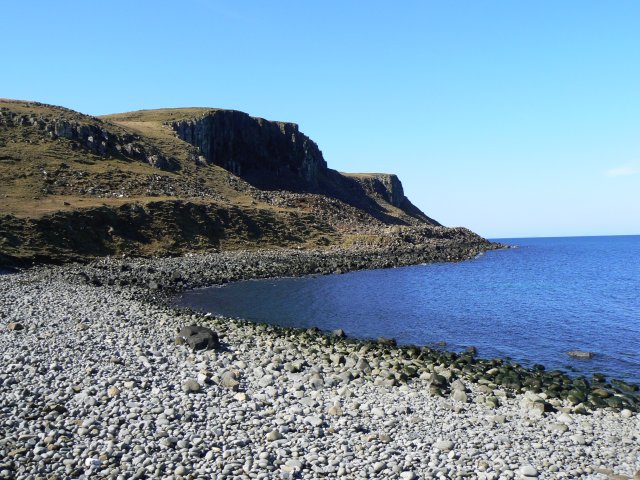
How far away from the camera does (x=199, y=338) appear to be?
21344mm

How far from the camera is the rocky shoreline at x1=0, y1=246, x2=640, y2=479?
38.0 feet

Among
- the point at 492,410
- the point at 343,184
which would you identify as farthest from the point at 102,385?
the point at 343,184

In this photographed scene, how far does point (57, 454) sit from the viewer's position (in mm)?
11391

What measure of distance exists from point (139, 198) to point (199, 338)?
5467 centimetres

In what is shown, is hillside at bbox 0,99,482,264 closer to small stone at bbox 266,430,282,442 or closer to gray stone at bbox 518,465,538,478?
small stone at bbox 266,430,282,442

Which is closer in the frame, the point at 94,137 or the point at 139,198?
the point at 139,198

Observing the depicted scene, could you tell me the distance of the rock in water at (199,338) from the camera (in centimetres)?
2119

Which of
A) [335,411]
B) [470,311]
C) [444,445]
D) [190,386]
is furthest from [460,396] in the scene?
[470,311]

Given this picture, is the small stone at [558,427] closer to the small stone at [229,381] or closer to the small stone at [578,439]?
the small stone at [578,439]

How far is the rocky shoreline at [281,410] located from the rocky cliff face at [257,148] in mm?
102492

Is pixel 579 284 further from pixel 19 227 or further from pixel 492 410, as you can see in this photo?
pixel 19 227

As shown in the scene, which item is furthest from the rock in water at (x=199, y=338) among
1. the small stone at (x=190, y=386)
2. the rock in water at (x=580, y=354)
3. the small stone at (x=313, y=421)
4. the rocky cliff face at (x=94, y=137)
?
the rocky cliff face at (x=94, y=137)

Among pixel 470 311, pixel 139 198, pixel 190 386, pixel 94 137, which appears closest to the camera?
pixel 190 386

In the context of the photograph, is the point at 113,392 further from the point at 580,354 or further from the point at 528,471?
the point at 580,354
